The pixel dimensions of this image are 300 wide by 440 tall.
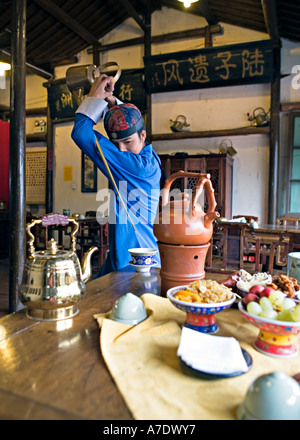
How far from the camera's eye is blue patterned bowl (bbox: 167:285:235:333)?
83cm

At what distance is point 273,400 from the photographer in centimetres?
50

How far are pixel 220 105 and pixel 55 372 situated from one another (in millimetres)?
5766

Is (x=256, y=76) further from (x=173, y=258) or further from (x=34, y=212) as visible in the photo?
(x=34, y=212)

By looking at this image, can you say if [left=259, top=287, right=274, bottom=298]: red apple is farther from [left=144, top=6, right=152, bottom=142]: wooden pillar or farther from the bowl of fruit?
[left=144, top=6, right=152, bottom=142]: wooden pillar

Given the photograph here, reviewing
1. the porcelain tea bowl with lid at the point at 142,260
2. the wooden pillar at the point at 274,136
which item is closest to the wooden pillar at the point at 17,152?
the porcelain tea bowl with lid at the point at 142,260

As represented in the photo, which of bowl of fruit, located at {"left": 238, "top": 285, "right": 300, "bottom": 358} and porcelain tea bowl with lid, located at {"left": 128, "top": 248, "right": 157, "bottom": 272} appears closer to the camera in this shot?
bowl of fruit, located at {"left": 238, "top": 285, "right": 300, "bottom": 358}

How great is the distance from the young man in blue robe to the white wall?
4.03m

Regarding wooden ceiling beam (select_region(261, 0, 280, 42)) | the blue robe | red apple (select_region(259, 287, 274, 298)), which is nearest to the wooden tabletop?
red apple (select_region(259, 287, 274, 298))

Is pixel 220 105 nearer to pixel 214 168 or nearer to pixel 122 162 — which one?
pixel 214 168

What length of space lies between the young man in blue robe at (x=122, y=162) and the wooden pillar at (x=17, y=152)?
1.96 m

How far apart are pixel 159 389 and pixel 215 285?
1.33 ft

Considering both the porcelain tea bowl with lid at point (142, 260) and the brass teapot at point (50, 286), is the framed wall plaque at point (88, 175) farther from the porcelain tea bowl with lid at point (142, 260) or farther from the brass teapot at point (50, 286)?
the brass teapot at point (50, 286)

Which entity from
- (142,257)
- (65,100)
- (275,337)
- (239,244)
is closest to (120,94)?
(65,100)

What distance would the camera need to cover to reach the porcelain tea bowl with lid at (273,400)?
0.50 m
